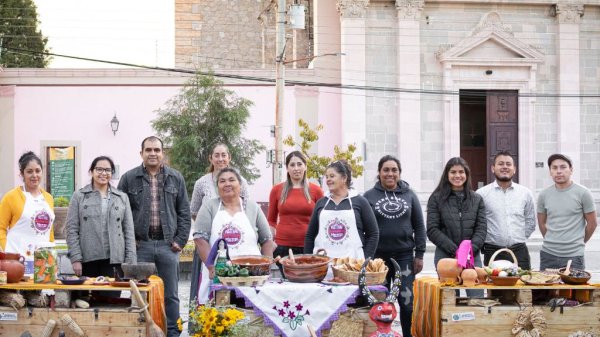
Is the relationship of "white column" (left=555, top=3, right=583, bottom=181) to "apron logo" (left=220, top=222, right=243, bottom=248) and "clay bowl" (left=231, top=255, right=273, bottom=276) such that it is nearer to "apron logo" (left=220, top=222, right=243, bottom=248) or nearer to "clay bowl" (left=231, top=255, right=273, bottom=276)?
"apron logo" (left=220, top=222, right=243, bottom=248)

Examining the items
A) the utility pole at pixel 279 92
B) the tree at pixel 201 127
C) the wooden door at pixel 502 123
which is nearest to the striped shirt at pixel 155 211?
the utility pole at pixel 279 92

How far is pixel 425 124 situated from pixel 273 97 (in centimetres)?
476

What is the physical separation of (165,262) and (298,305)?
197 centimetres

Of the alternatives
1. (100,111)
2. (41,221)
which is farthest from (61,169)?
(41,221)

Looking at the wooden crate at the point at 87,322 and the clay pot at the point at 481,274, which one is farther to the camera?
the clay pot at the point at 481,274

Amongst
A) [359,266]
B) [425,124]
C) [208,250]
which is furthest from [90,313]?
[425,124]

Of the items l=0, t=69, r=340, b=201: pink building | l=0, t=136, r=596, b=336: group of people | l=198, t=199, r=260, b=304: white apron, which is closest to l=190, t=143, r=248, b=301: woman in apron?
l=0, t=136, r=596, b=336: group of people

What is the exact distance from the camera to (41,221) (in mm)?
8367

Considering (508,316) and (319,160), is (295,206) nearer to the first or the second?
(508,316)

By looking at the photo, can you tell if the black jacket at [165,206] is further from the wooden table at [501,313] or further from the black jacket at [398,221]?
the wooden table at [501,313]

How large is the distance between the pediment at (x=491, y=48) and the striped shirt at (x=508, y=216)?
18.0m

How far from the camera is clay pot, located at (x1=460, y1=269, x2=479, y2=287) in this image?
7301 mm

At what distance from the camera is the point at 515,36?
26.7 meters

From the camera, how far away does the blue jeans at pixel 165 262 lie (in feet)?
28.1
